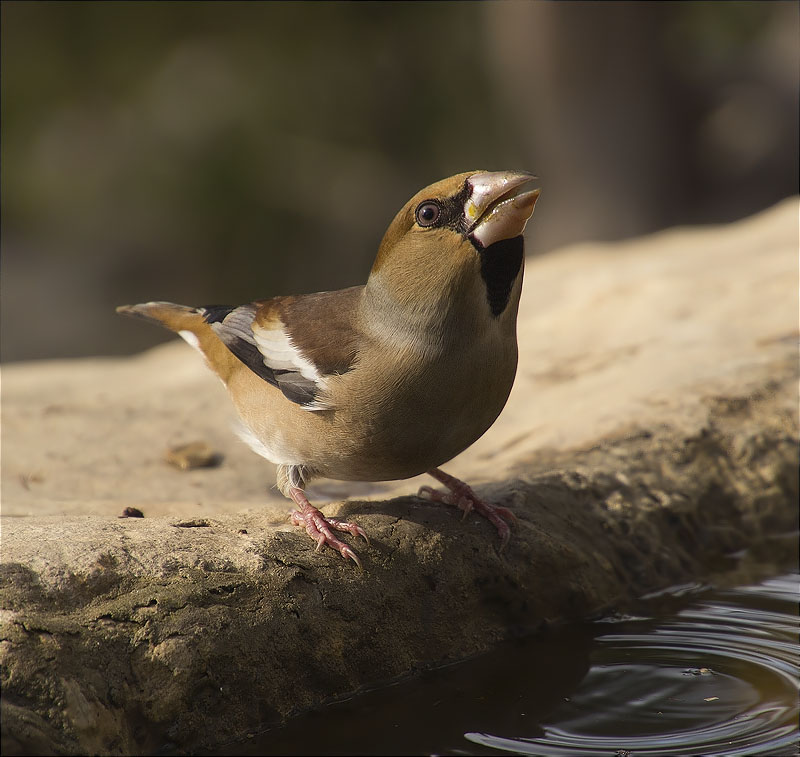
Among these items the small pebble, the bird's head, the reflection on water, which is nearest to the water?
the reflection on water

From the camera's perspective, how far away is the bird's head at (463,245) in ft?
11.4

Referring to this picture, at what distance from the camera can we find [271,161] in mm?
15477

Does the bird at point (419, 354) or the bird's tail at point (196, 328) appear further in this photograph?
the bird's tail at point (196, 328)

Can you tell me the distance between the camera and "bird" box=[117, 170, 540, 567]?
3543mm

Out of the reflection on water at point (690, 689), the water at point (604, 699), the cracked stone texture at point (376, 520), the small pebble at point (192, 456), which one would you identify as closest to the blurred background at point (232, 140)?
the cracked stone texture at point (376, 520)

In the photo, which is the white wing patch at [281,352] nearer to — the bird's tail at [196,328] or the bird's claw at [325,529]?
the bird's tail at [196,328]

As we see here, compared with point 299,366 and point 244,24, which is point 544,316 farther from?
point 244,24

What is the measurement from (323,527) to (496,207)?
1.23 metres

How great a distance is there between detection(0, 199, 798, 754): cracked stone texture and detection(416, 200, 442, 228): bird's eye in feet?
3.54

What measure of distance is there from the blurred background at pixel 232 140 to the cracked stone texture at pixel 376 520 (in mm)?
7517

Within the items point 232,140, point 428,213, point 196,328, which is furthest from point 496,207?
point 232,140

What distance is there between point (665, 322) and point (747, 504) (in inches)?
64.3

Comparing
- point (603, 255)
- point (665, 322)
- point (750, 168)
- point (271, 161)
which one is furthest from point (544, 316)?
point (271, 161)

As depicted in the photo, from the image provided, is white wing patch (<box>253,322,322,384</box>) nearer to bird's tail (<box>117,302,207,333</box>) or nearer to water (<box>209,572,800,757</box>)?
→ bird's tail (<box>117,302,207,333</box>)
